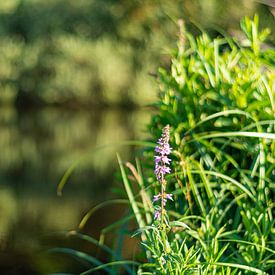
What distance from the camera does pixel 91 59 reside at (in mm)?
24047

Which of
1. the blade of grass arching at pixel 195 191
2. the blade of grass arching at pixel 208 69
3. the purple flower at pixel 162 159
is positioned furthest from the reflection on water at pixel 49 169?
the purple flower at pixel 162 159

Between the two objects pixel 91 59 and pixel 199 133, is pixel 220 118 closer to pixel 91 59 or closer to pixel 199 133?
pixel 199 133

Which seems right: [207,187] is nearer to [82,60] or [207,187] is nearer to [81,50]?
[82,60]

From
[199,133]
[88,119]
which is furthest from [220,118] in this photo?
[88,119]

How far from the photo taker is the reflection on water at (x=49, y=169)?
9492 mm

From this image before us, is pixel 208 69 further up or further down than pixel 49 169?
further up

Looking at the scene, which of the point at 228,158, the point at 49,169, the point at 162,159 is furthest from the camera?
the point at 49,169

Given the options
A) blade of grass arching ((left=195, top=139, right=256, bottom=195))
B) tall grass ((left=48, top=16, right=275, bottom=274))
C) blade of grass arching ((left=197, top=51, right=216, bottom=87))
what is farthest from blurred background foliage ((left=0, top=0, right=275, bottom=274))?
blade of grass arching ((left=195, top=139, right=256, bottom=195))

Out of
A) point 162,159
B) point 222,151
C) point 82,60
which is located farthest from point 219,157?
point 82,60

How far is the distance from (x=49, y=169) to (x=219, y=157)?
1087cm

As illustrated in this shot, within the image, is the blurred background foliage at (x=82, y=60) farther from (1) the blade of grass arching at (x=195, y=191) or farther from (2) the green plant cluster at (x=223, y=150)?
(1) the blade of grass arching at (x=195, y=191)

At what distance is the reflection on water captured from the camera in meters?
9.49

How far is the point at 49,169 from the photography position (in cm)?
1354

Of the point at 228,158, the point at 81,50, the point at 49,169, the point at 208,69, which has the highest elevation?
the point at 81,50
